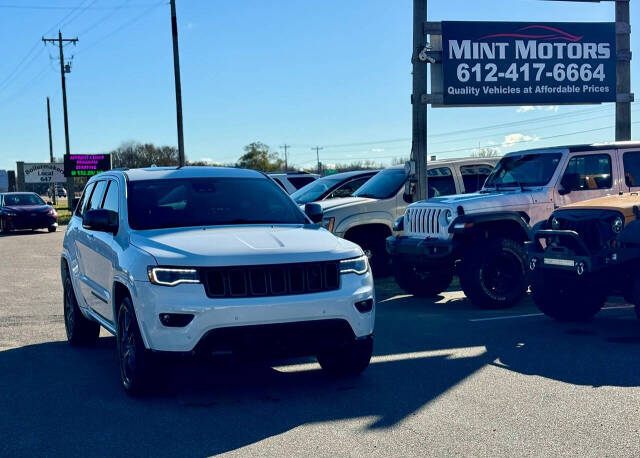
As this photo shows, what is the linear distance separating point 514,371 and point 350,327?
5.51 ft

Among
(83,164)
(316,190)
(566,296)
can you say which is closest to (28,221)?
(316,190)

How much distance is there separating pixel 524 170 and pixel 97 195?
241 inches

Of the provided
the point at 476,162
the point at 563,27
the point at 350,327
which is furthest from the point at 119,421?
the point at 563,27

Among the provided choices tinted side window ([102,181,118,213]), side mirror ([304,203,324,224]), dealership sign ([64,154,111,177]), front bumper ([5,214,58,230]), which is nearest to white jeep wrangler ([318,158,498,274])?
side mirror ([304,203,324,224])

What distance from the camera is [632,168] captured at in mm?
11305

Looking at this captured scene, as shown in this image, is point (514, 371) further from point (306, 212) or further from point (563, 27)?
point (563, 27)

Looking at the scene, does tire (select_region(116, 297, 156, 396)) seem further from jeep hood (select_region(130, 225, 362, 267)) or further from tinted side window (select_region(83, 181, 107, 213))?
tinted side window (select_region(83, 181, 107, 213))

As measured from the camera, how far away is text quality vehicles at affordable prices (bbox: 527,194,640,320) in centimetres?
852

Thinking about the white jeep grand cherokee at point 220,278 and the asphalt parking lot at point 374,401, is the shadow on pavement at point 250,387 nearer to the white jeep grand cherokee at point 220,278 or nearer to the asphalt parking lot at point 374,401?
the asphalt parking lot at point 374,401

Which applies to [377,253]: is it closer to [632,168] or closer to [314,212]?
[632,168]

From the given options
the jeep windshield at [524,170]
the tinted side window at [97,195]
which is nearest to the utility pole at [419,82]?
the jeep windshield at [524,170]

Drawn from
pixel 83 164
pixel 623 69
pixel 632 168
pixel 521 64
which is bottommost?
pixel 632 168

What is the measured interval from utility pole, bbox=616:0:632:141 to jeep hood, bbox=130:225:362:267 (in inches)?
488

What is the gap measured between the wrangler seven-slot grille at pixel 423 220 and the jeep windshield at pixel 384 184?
9.11 feet
